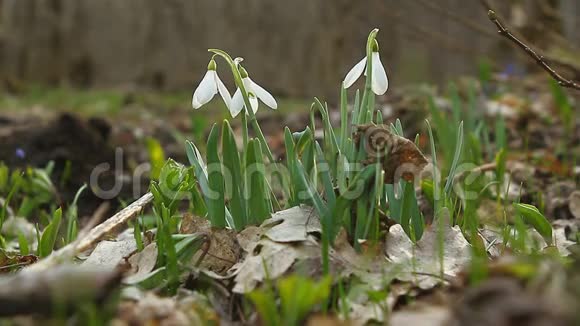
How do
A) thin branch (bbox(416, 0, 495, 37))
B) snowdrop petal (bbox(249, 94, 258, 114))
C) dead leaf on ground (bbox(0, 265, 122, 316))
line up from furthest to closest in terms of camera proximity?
1. thin branch (bbox(416, 0, 495, 37))
2. snowdrop petal (bbox(249, 94, 258, 114))
3. dead leaf on ground (bbox(0, 265, 122, 316))

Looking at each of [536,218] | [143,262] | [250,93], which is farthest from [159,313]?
[536,218]

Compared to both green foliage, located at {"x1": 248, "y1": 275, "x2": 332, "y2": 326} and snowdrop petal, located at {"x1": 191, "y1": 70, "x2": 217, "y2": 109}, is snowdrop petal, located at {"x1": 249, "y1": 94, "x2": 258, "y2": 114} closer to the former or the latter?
snowdrop petal, located at {"x1": 191, "y1": 70, "x2": 217, "y2": 109}

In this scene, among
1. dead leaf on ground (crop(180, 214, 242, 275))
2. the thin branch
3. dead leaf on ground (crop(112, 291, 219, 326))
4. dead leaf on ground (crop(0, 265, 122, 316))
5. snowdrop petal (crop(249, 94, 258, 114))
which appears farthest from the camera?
the thin branch

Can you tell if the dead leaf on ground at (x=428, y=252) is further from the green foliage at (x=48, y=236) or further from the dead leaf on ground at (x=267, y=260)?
the green foliage at (x=48, y=236)

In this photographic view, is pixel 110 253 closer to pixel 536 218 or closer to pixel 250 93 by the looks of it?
pixel 250 93

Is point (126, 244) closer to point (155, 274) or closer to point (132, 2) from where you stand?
point (155, 274)

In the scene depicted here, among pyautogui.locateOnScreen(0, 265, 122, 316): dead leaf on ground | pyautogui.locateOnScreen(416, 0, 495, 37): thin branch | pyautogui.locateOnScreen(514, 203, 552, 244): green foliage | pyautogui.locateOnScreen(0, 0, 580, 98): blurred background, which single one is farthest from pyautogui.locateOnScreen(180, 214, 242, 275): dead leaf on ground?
pyautogui.locateOnScreen(0, 0, 580, 98): blurred background

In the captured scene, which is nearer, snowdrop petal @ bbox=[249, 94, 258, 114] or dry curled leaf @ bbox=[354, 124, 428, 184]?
dry curled leaf @ bbox=[354, 124, 428, 184]

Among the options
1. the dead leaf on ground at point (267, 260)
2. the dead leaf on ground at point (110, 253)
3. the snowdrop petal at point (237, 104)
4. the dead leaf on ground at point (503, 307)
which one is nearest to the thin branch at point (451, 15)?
the snowdrop petal at point (237, 104)
